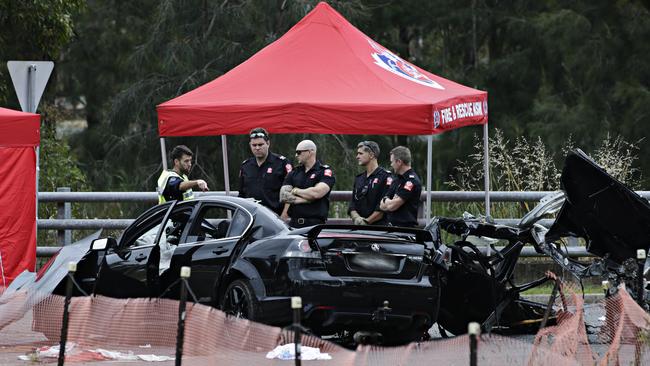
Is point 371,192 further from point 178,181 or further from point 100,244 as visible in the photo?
point 100,244

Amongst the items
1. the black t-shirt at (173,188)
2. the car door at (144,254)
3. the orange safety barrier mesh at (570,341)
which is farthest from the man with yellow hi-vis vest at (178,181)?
the orange safety barrier mesh at (570,341)

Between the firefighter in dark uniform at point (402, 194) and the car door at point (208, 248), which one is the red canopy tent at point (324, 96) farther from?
the car door at point (208, 248)

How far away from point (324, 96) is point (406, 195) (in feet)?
6.13

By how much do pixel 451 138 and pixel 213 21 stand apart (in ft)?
34.2

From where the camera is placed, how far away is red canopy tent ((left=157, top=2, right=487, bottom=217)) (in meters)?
14.1

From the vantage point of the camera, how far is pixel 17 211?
1586 cm

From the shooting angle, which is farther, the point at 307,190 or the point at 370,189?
the point at 370,189

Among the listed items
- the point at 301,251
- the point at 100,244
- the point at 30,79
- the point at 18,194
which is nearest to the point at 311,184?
the point at 100,244

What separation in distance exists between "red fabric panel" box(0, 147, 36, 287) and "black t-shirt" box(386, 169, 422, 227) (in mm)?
4836

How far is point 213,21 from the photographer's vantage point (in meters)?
30.2

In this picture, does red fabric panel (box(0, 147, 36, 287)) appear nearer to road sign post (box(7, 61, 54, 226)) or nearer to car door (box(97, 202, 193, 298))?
road sign post (box(7, 61, 54, 226))

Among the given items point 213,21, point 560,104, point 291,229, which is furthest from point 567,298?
point 560,104

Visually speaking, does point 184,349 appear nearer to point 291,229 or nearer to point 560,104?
point 291,229

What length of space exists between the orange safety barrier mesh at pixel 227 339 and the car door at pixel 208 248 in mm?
1034
